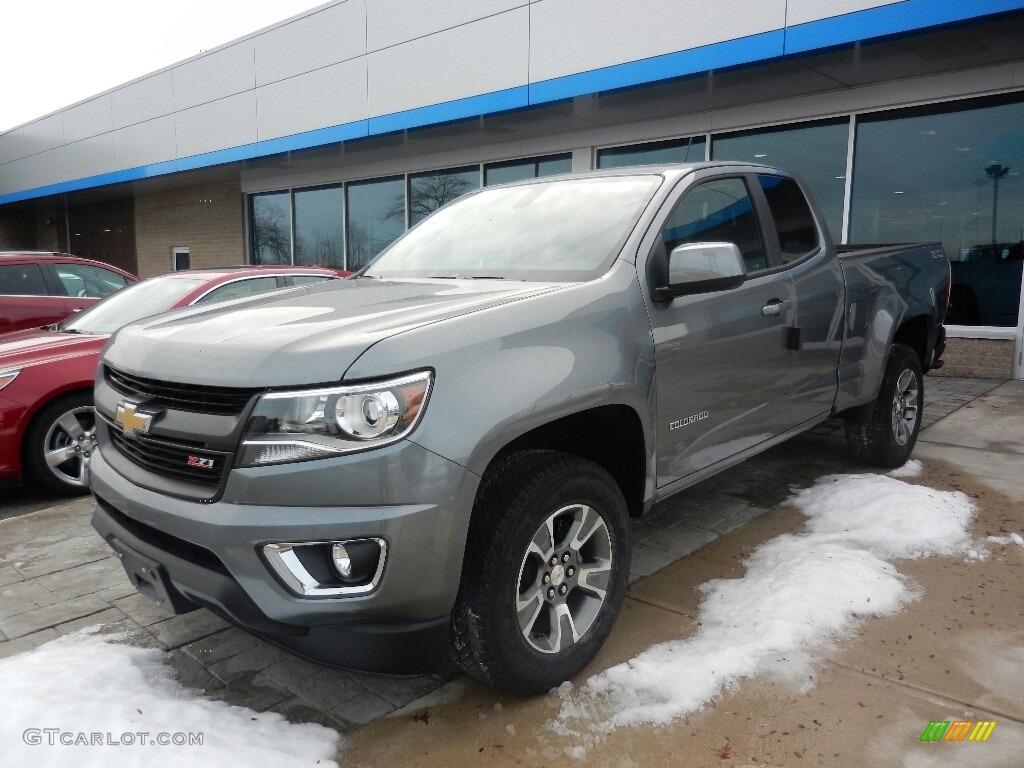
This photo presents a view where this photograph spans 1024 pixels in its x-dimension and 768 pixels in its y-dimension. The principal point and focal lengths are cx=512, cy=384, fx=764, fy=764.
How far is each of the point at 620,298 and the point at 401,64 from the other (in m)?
10.6

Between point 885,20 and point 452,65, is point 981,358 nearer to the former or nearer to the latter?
point 885,20

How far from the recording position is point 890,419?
4930 millimetres

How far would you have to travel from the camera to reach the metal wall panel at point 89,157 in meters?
19.7

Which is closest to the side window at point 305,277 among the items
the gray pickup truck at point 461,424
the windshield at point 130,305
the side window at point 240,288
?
the side window at point 240,288

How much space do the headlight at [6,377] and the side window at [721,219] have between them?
414 centimetres

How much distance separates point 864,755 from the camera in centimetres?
228

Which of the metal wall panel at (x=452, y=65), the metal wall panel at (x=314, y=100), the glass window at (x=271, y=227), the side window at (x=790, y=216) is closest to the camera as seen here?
the side window at (x=790, y=216)

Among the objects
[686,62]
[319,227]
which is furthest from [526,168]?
[319,227]

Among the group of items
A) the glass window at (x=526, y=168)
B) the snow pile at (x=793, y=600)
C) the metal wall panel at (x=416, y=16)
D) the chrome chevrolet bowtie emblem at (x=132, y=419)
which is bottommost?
the snow pile at (x=793, y=600)

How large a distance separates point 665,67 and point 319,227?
9331 millimetres

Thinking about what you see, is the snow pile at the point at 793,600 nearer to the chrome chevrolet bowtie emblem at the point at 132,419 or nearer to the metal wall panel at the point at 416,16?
the chrome chevrolet bowtie emblem at the point at 132,419

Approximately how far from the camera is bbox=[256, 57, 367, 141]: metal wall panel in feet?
42.1

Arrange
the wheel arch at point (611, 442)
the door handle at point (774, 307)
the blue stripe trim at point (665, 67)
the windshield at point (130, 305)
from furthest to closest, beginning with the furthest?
the blue stripe trim at point (665, 67) < the windshield at point (130, 305) < the door handle at point (774, 307) < the wheel arch at point (611, 442)

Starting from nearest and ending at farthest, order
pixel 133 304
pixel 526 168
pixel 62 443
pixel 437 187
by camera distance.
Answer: pixel 62 443
pixel 133 304
pixel 526 168
pixel 437 187
